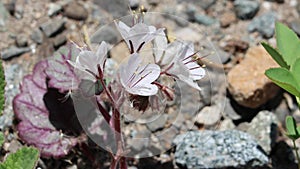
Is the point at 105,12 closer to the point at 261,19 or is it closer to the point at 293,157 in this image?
the point at 261,19

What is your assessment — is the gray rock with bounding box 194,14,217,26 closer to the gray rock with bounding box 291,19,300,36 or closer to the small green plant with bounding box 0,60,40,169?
the gray rock with bounding box 291,19,300,36

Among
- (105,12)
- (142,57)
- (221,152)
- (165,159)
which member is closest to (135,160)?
(165,159)

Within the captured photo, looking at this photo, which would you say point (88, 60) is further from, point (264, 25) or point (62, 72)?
point (264, 25)

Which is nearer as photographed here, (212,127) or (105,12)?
(212,127)

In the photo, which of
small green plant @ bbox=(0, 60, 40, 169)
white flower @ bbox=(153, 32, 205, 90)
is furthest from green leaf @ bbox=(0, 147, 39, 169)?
white flower @ bbox=(153, 32, 205, 90)

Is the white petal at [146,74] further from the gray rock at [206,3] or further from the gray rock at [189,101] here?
the gray rock at [206,3]

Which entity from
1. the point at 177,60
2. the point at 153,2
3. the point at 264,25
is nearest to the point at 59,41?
the point at 153,2
